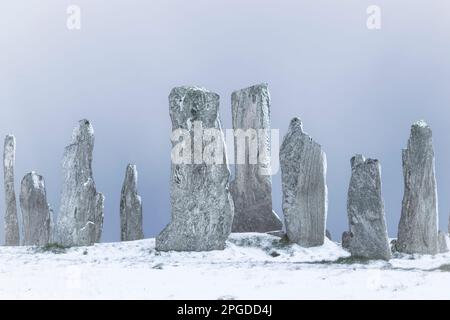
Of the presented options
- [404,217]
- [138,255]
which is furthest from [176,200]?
[404,217]

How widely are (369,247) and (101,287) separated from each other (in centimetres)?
804

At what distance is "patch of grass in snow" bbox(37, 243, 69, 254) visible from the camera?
68.0 ft

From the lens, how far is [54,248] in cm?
2097

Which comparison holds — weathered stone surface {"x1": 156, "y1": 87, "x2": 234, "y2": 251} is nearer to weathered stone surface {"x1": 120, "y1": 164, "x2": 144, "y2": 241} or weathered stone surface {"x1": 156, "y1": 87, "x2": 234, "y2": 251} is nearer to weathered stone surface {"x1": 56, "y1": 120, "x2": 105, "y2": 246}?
weathered stone surface {"x1": 56, "y1": 120, "x2": 105, "y2": 246}

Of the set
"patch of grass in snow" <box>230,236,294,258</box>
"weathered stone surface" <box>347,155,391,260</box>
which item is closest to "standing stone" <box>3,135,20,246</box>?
"patch of grass in snow" <box>230,236,294,258</box>

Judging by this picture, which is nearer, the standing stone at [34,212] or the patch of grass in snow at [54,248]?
the patch of grass in snow at [54,248]

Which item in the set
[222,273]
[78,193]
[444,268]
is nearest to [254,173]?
[78,193]

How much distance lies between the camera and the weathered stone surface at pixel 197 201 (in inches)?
793

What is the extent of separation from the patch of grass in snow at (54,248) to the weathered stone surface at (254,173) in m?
6.45

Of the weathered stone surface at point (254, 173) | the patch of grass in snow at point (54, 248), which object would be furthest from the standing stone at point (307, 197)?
the patch of grass in snow at point (54, 248)

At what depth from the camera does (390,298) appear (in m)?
12.8

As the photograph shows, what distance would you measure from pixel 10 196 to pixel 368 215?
608 inches

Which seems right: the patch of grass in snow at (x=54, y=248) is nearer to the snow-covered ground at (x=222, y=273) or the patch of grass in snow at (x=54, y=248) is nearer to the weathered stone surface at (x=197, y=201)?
the snow-covered ground at (x=222, y=273)
